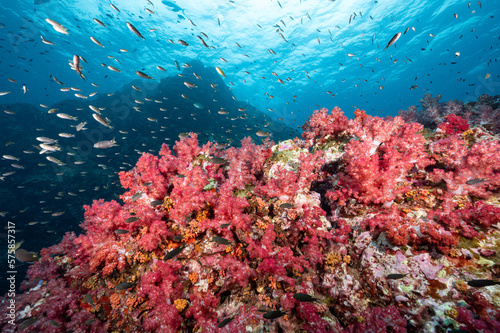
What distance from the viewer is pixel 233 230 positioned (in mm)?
4414

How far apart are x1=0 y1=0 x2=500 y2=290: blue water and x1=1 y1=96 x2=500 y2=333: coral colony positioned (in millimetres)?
7993

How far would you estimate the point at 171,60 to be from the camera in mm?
42469

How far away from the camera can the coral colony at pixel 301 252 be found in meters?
2.92

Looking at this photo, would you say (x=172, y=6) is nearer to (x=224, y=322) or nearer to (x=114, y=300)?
(x=114, y=300)

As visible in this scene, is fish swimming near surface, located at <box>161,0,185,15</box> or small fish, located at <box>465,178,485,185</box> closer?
small fish, located at <box>465,178,485,185</box>

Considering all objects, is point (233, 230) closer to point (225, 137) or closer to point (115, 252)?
point (115, 252)

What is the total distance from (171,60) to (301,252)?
52.0 meters

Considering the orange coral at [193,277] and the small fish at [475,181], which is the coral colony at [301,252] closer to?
the orange coral at [193,277]

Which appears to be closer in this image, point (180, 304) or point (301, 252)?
point (180, 304)

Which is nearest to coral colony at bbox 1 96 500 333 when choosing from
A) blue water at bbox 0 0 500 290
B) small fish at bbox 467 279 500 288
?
small fish at bbox 467 279 500 288

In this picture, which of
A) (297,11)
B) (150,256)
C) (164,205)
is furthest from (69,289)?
(297,11)

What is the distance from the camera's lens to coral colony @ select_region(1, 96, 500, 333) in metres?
2.92

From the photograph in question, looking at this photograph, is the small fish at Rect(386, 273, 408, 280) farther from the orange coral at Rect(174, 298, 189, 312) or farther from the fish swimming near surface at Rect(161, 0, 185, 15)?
the fish swimming near surface at Rect(161, 0, 185, 15)

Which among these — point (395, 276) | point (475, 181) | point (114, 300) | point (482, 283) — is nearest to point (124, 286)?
Result: point (114, 300)
